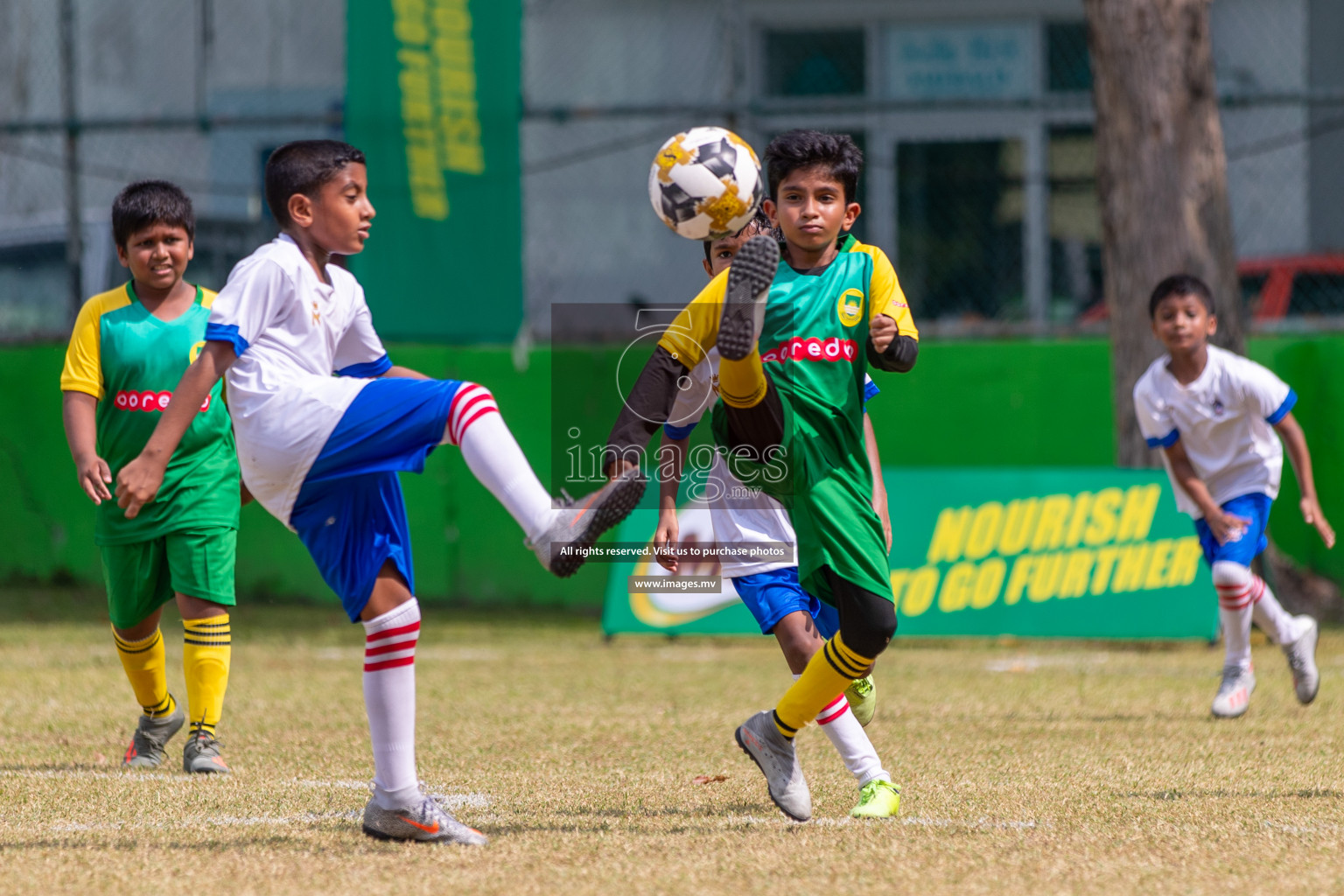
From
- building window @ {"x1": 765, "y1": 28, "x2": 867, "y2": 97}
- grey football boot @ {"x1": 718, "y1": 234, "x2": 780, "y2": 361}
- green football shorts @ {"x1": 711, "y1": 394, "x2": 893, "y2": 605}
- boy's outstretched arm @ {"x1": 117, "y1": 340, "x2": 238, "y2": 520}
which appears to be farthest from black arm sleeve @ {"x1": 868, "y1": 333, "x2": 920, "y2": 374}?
building window @ {"x1": 765, "y1": 28, "x2": 867, "y2": 97}

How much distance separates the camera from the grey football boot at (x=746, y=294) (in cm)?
391

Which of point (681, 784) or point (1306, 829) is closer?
point (1306, 829)

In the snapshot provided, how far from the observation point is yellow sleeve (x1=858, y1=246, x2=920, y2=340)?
14.3 feet

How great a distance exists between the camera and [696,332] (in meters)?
4.42

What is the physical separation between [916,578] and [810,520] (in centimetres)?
545

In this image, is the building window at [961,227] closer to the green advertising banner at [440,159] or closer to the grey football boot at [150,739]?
the green advertising banner at [440,159]

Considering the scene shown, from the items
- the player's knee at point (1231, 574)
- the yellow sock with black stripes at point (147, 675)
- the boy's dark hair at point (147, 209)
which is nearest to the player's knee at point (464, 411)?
the boy's dark hair at point (147, 209)

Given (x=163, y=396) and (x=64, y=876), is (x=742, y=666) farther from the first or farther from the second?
(x=64, y=876)

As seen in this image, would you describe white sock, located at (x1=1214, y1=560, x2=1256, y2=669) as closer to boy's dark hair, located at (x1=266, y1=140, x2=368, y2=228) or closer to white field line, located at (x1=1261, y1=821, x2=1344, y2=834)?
white field line, located at (x1=1261, y1=821, x2=1344, y2=834)

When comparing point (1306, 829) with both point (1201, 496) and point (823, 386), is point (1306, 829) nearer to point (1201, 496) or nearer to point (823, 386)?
point (823, 386)

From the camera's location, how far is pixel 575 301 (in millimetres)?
12875

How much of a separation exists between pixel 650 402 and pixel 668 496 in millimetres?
308

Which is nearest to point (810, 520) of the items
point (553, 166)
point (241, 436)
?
point (241, 436)

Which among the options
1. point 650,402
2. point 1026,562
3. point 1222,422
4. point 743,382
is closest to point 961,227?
point 1026,562
